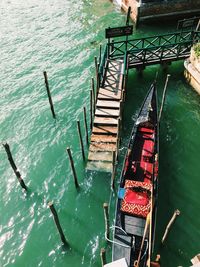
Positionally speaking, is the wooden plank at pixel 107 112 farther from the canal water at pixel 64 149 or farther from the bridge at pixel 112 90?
the canal water at pixel 64 149

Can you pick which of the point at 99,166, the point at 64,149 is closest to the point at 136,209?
the point at 99,166

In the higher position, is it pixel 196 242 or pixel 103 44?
pixel 103 44

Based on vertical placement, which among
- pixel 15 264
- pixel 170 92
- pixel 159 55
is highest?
pixel 159 55

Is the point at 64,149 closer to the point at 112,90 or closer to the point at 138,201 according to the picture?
the point at 112,90

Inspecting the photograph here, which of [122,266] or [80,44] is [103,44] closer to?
[80,44]

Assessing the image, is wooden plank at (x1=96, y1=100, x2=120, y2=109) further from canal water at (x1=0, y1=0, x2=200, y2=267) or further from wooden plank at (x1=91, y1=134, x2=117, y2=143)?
wooden plank at (x1=91, y1=134, x2=117, y2=143)

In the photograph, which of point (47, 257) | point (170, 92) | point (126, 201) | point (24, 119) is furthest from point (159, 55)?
point (47, 257)
